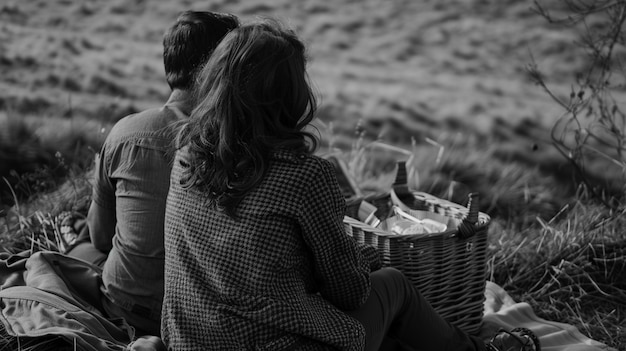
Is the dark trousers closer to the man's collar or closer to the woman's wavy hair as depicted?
the woman's wavy hair

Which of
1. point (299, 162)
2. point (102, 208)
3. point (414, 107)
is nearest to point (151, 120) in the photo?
point (102, 208)

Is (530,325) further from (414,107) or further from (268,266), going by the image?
(414,107)

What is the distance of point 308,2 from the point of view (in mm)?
7824

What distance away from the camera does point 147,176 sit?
248cm

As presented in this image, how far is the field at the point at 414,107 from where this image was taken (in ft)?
11.7

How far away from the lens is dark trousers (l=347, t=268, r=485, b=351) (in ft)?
7.56

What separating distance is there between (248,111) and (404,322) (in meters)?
0.90

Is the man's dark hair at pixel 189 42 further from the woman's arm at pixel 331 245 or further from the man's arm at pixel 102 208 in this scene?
the woman's arm at pixel 331 245

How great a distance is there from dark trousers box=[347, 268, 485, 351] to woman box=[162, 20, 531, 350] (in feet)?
0.60

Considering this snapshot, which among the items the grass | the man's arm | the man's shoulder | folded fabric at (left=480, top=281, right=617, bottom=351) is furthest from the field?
the man's arm

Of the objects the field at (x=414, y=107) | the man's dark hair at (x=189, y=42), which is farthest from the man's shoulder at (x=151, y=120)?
the field at (x=414, y=107)

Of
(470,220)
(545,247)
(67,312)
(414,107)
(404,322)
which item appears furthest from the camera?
(414,107)

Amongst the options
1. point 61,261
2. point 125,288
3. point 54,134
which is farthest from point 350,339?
point 54,134

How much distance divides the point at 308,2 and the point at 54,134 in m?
4.01
